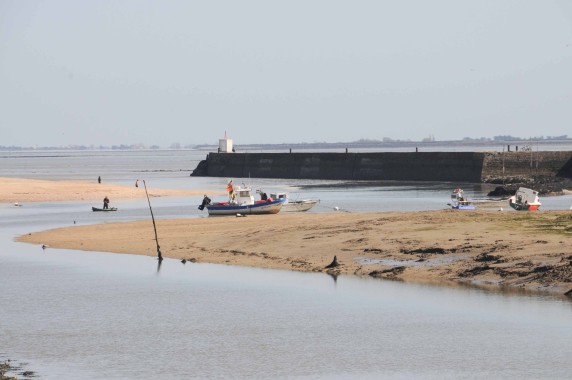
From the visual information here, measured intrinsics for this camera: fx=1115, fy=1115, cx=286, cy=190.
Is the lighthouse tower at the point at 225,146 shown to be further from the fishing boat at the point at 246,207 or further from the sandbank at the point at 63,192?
the fishing boat at the point at 246,207

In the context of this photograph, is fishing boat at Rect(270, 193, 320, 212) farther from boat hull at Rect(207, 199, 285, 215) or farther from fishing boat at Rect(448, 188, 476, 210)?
fishing boat at Rect(448, 188, 476, 210)

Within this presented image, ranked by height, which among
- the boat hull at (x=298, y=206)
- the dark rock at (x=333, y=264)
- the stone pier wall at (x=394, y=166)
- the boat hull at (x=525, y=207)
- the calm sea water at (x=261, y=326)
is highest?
the stone pier wall at (x=394, y=166)

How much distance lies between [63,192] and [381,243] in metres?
54.0

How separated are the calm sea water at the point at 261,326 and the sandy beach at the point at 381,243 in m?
1.27

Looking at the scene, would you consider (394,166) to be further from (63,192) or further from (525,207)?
(525,207)

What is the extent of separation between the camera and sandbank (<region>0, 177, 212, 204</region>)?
272ft

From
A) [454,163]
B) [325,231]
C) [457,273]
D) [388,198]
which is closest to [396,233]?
[325,231]

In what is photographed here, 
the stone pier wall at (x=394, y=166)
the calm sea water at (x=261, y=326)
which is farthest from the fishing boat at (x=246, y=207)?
the stone pier wall at (x=394, y=166)

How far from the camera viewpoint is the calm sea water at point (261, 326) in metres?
22.6

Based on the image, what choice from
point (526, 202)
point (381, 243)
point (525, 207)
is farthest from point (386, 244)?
point (526, 202)

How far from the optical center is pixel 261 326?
89.1 feet

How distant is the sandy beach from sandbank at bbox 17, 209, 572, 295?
4 centimetres

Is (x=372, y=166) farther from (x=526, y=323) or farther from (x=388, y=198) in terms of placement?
(x=526, y=323)

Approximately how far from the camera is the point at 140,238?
46719 millimetres
